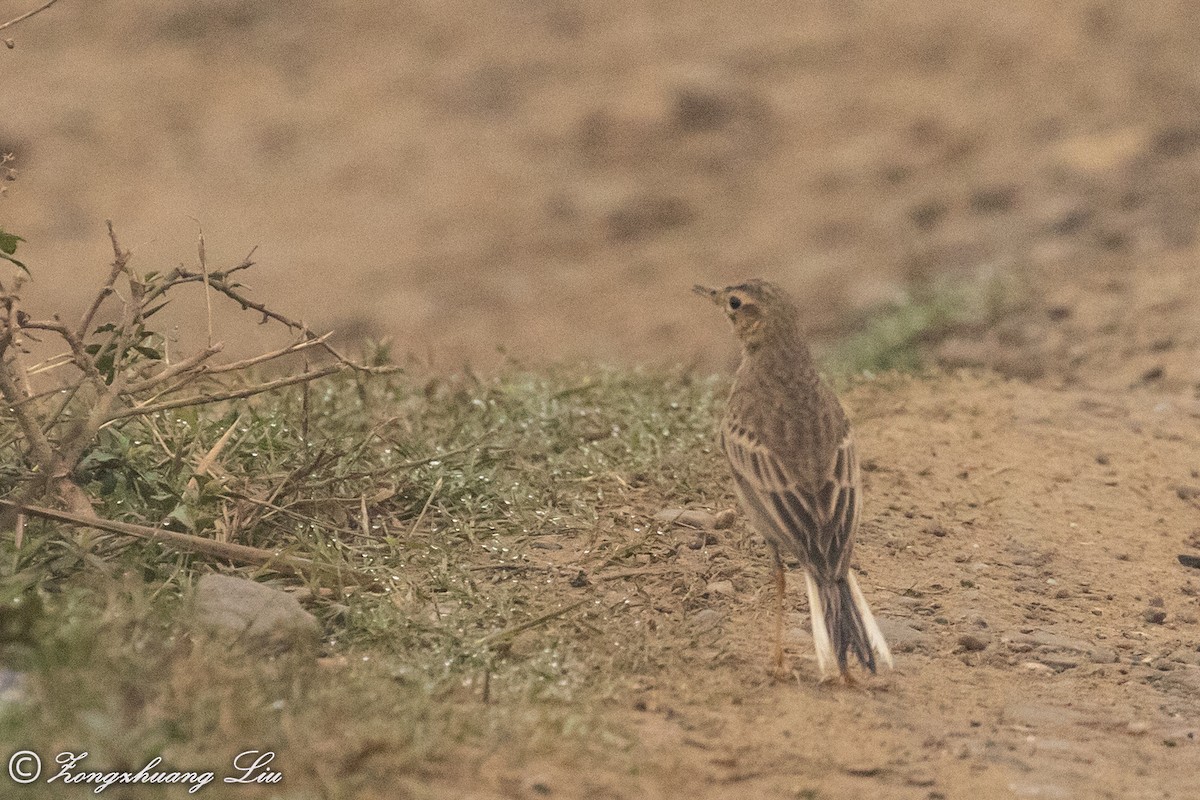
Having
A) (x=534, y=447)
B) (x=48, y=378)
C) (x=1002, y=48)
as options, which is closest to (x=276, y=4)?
(x=1002, y=48)

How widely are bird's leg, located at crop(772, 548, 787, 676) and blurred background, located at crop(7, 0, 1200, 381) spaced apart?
4705 millimetres

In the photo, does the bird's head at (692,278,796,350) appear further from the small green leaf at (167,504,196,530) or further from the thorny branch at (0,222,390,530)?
the small green leaf at (167,504,196,530)

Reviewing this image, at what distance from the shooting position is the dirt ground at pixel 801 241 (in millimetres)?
4441

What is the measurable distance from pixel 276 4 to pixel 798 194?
5038mm

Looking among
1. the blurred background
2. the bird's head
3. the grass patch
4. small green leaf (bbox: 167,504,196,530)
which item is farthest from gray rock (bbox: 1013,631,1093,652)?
the blurred background

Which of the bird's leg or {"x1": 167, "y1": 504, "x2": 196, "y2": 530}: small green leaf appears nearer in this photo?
the bird's leg

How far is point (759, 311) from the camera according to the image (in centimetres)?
541

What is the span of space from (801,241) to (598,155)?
189cm

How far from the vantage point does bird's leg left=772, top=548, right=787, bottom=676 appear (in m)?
4.51

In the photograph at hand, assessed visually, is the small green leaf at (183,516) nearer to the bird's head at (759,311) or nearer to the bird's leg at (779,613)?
the bird's leg at (779,613)

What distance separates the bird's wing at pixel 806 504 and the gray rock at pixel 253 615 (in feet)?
4.32

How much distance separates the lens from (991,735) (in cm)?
431

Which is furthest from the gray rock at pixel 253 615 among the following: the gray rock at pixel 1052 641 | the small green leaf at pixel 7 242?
the gray rock at pixel 1052 641

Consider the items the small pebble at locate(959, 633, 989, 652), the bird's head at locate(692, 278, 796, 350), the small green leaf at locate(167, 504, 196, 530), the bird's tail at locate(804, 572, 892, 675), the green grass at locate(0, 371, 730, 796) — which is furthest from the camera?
the bird's head at locate(692, 278, 796, 350)
